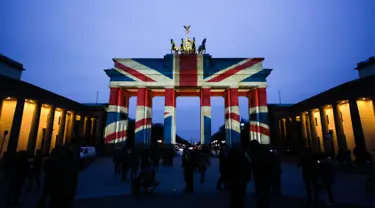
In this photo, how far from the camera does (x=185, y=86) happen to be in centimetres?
3503

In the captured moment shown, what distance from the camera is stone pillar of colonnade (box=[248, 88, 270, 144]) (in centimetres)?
3384

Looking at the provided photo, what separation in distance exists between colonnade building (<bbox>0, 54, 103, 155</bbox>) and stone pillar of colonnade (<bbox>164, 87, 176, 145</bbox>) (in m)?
12.8

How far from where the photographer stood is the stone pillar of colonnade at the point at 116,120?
33.3m

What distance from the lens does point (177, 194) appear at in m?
7.79

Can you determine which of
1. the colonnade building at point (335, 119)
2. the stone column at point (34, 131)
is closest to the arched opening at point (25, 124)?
the stone column at point (34, 131)

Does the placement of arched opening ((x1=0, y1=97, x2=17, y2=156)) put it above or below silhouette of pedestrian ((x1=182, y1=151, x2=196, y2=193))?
above

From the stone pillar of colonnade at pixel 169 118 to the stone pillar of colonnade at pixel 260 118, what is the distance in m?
13.7

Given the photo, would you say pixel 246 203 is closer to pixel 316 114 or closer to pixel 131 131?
pixel 316 114

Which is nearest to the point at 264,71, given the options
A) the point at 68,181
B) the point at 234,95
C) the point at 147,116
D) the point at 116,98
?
the point at 234,95

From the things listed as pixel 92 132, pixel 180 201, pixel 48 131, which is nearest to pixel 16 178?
pixel 180 201

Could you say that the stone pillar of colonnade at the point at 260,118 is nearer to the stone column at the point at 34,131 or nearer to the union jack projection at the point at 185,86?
the union jack projection at the point at 185,86

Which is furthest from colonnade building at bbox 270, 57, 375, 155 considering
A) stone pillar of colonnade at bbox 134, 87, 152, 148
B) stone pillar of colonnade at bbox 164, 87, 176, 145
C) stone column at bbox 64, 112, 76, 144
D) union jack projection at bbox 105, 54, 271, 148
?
stone column at bbox 64, 112, 76, 144

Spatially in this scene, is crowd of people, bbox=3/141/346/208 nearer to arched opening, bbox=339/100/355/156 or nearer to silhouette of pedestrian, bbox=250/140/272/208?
silhouette of pedestrian, bbox=250/140/272/208

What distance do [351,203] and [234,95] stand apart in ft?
93.9
